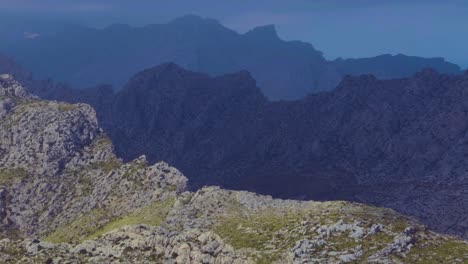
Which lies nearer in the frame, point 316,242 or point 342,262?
point 342,262

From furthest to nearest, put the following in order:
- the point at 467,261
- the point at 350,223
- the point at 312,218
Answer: the point at 312,218, the point at 350,223, the point at 467,261

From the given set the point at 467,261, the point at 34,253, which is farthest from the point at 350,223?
the point at 34,253

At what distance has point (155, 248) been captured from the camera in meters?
150

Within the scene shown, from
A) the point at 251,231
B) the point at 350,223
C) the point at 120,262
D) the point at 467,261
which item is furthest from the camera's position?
the point at 251,231

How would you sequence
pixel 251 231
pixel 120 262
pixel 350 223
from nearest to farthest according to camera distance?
pixel 120 262
pixel 350 223
pixel 251 231

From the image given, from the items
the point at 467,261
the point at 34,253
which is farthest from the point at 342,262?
the point at 34,253

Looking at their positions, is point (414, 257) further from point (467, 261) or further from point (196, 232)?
point (196, 232)

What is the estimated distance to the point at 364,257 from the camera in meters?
140

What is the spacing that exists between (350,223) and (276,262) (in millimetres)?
19049

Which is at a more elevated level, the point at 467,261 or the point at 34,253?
the point at 467,261

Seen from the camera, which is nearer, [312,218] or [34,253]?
[34,253]

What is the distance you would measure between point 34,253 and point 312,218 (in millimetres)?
60310

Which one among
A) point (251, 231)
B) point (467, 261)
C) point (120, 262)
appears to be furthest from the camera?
point (251, 231)

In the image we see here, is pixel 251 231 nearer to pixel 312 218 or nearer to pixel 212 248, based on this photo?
pixel 312 218
